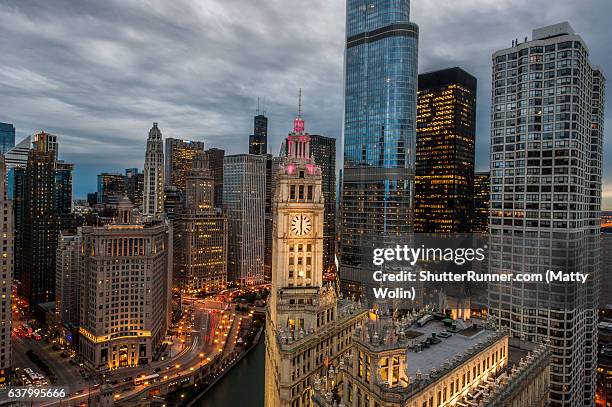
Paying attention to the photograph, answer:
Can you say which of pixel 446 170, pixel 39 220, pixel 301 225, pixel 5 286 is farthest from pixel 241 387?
pixel 446 170

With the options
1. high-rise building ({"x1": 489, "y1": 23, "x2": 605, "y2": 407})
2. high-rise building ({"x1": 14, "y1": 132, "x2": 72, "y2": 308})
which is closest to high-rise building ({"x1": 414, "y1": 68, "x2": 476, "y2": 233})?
high-rise building ({"x1": 489, "y1": 23, "x2": 605, "y2": 407})

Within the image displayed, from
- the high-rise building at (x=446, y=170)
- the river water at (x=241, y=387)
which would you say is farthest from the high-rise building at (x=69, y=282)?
the high-rise building at (x=446, y=170)

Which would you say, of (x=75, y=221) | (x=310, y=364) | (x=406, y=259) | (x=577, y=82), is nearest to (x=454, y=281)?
(x=406, y=259)

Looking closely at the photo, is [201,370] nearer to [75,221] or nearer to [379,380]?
[379,380]

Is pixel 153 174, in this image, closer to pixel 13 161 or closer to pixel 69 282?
pixel 69 282

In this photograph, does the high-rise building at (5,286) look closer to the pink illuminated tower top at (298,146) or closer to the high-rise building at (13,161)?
the pink illuminated tower top at (298,146)

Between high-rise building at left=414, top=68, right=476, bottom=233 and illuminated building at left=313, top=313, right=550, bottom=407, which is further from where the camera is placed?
high-rise building at left=414, top=68, right=476, bottom=233

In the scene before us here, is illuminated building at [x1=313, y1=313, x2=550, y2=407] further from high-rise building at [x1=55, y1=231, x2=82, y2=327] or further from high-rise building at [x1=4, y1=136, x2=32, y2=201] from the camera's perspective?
high-rise building at [x1=4, y1=136, x2=32, y2=201]
